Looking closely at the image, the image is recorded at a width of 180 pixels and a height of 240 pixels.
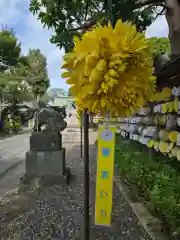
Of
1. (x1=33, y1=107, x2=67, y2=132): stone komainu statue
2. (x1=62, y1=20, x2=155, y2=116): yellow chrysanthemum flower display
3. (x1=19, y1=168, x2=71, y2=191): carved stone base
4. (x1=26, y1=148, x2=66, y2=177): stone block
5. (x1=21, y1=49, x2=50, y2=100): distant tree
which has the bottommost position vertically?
(x1=19, y1=168, x2=71, y2=191): carved stone base

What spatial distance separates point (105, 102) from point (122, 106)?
0.39 ft

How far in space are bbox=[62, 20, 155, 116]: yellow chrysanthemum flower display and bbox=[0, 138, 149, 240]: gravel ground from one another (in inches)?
80.0

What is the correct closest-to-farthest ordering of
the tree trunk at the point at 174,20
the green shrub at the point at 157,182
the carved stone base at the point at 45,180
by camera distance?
1. the green shrub at the point at 157,182
2. the tree trunk at the point at 174,20
3. the carved stone base at the point at 45,180

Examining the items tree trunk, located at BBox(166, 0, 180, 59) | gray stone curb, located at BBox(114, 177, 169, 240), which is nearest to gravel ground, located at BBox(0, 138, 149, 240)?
gray stone curb, located at BBox(114, 177, 169, 240)

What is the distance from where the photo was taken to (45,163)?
5680mm

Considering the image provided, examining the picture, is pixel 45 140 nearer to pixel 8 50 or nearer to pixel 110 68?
pixel 110 68

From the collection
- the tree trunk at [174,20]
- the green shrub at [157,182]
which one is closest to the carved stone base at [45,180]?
the green shrub at [157,182]

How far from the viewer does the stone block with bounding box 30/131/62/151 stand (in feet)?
18.7

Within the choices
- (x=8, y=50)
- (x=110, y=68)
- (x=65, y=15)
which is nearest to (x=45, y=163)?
(x=65, y=15)

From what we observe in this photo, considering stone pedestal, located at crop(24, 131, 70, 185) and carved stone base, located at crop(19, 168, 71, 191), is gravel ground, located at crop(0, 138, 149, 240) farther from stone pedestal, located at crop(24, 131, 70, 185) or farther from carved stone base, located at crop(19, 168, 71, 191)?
stone pedestal, located at crop(24, 131, 70, 185)

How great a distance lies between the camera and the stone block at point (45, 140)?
5688 mm

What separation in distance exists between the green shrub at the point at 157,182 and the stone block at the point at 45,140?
1.40 m

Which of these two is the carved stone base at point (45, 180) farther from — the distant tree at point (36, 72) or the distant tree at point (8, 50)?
the distant tree at point (8, 50)

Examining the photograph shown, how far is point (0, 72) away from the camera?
2027cm
